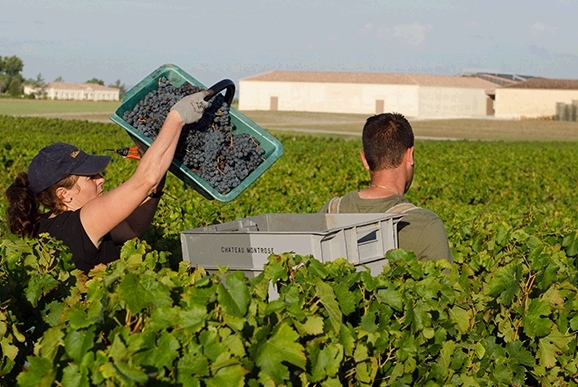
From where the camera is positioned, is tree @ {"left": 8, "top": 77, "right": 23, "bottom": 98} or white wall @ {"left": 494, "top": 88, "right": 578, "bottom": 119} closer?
white wall @ {"left": 494, "top": 88, "right": 578, "bottom": 119}

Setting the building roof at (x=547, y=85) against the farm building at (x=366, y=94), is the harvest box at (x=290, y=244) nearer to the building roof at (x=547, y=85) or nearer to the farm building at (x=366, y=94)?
the building roof at (x=547, y=85)

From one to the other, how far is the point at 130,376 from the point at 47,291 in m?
1.23

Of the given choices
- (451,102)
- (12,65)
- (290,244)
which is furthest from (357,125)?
(12,65)

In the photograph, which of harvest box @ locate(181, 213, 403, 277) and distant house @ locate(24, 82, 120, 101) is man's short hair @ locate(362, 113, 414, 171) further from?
distant house @ locate(24, 82, 120, 101)

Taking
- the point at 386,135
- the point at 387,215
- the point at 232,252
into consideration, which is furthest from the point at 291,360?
the point at 386,135

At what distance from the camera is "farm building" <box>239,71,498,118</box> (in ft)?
364

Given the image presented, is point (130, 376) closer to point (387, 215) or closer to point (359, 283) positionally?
point (359, 283)

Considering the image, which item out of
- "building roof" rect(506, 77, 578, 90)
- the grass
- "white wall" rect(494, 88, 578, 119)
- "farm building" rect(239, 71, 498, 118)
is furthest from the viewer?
"farm building" rect(239, 71, 498, 118)

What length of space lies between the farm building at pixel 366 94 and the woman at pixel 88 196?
105 m

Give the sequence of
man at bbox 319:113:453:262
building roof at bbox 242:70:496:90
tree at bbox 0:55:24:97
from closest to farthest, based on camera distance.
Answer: man at bbox 319:113:453:262 < building roof at bbox 242:70:496:90 < tree at bbox 0:55:24:97

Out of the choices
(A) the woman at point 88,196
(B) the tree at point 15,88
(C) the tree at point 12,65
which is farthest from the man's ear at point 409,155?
(C) the tree at point 12,65

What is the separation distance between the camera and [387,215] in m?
4.18

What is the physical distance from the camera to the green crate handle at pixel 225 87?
4420mm

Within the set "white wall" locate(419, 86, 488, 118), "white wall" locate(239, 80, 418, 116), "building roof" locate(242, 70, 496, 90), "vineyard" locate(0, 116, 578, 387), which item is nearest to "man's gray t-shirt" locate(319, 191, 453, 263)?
"vineyard" locate(0, 116, 578, 387)
